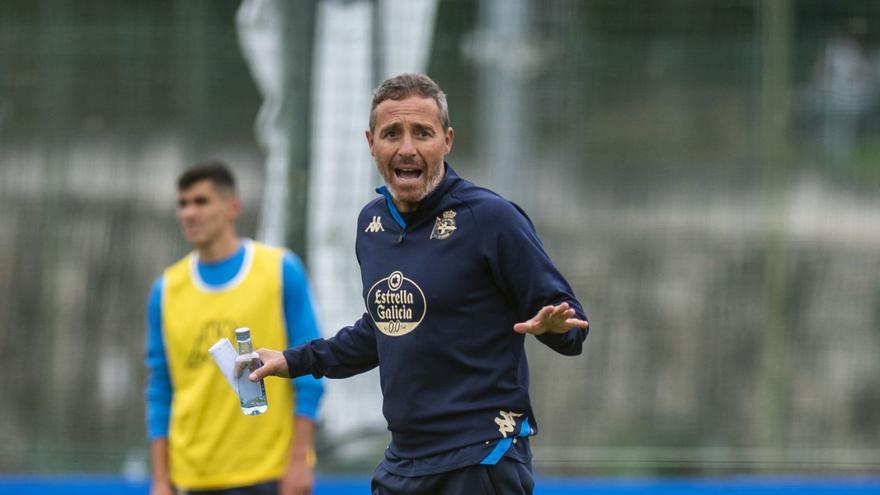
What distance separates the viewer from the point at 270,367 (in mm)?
4102

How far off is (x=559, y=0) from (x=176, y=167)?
2487 mm

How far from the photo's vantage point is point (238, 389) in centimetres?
412

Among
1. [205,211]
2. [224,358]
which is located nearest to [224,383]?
[205,211]

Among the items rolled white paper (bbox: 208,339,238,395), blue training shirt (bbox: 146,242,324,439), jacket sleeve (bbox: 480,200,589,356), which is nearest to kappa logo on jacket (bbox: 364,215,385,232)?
jacket sleeve (bbox: 480,200,589,356)

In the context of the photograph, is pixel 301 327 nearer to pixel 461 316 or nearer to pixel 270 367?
pixel 270 367

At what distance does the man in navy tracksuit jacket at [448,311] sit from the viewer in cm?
382

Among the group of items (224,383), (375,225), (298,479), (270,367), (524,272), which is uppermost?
(375,225)

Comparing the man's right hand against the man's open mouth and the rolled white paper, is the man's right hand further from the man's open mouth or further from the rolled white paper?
the man's open mouth

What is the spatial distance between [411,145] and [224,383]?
206cm

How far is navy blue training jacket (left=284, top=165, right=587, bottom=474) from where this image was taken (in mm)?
3811

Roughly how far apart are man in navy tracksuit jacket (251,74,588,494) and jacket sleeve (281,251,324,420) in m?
1.63

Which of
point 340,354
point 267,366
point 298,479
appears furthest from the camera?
point 298,479

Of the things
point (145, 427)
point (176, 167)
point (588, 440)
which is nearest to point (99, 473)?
point (145, 427)

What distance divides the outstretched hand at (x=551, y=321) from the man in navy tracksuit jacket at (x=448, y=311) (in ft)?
0.30
